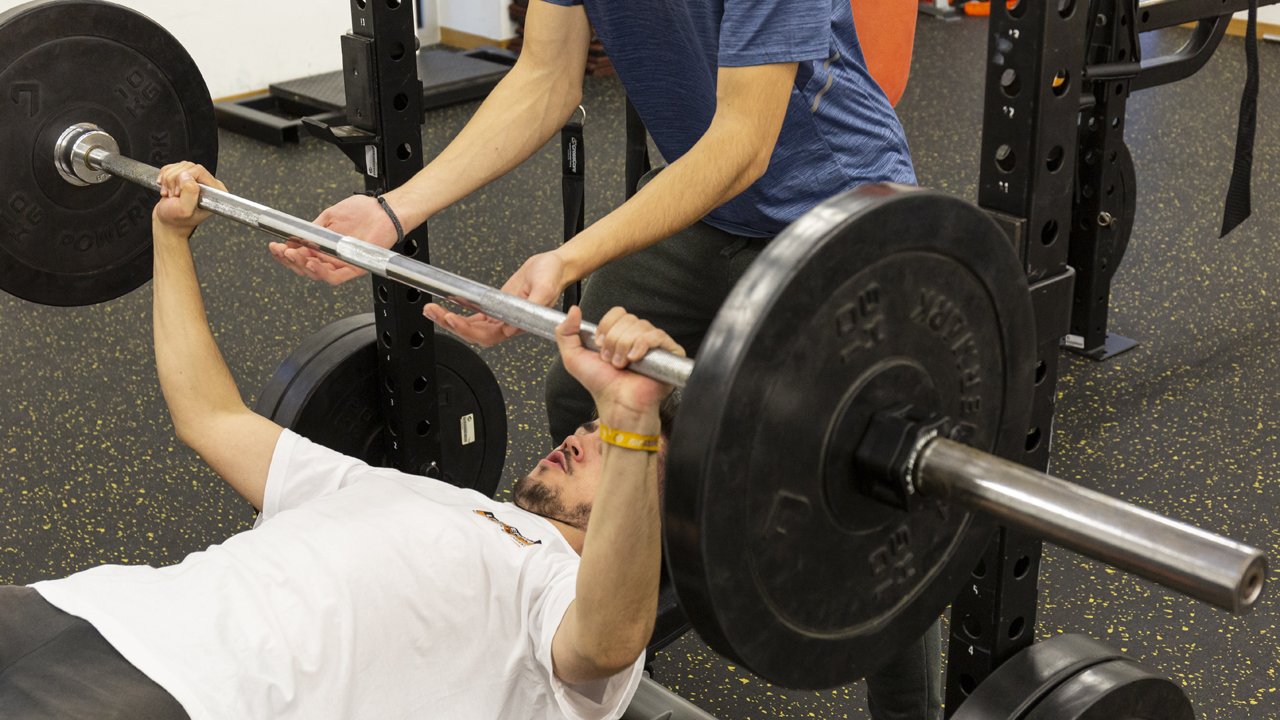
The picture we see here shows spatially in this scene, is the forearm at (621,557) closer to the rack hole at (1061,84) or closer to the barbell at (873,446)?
the barbell at (873,446)

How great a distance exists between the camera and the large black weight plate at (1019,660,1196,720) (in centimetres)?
115

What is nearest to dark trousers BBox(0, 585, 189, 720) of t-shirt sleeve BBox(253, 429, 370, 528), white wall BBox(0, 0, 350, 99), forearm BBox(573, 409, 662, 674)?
t-shirt sleeve BBox(253, 429, 370, 528)

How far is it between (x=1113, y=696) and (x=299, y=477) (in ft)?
3.41

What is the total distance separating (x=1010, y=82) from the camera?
1.12 m

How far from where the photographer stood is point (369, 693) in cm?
136

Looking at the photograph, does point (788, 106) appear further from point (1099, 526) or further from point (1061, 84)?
point (1099, 526)

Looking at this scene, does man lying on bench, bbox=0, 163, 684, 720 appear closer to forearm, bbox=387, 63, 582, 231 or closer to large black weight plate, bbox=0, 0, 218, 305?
forearm, bbox=387, 63, 582, 231

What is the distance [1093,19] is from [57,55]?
216 centimetres

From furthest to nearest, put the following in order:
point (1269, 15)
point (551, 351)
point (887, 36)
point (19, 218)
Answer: point (1269, 15)
point (551, 351)
point (887, 36)
point (19, 218)

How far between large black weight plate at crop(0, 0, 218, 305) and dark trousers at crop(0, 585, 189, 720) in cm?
76

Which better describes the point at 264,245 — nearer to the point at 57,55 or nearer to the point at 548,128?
the point at 57,55

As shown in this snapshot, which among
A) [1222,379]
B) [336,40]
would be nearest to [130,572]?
[1222,379]

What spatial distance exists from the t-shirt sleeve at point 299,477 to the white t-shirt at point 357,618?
5.0 inches

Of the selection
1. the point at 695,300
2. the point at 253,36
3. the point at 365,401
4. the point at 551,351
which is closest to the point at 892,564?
the point at 695,300
